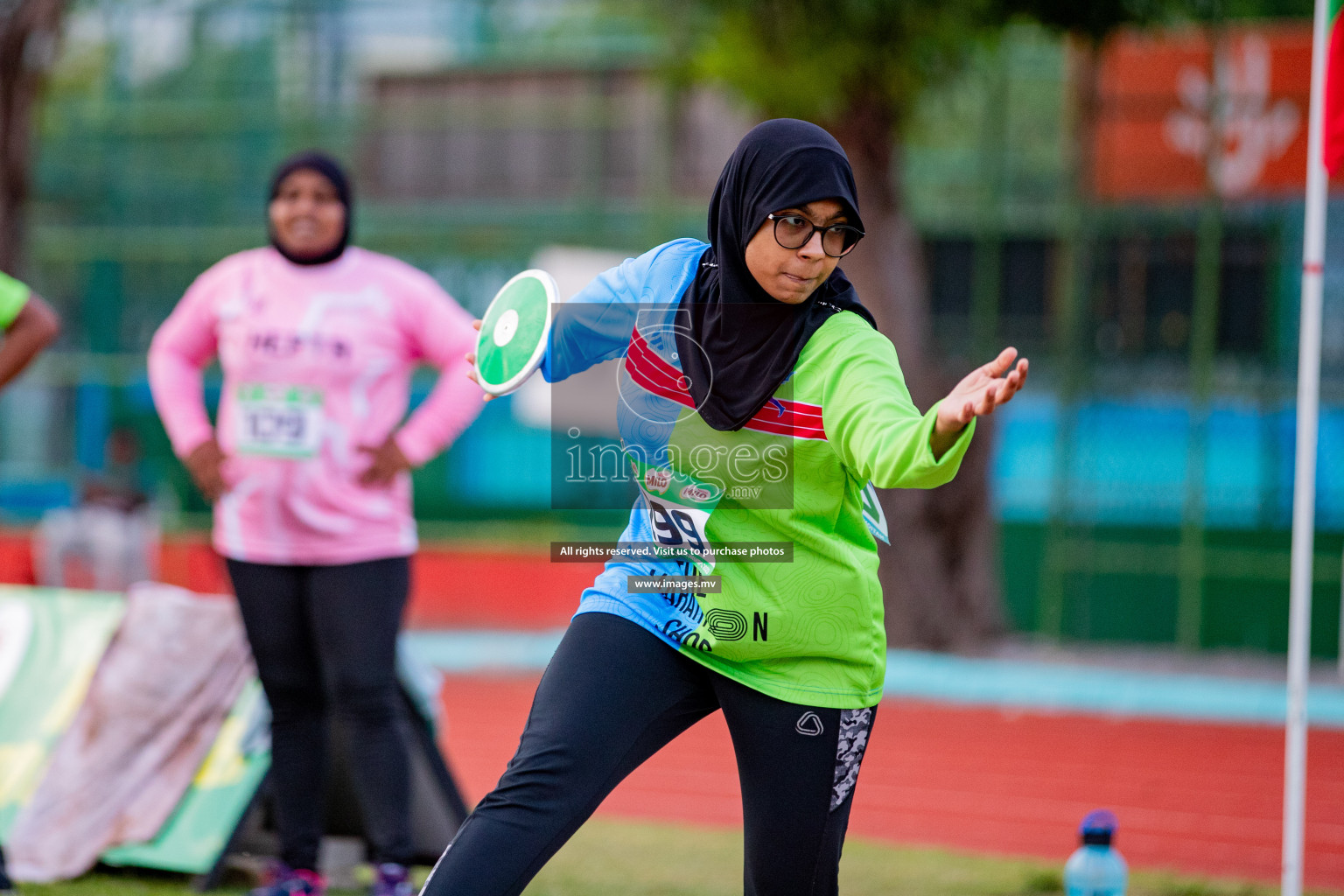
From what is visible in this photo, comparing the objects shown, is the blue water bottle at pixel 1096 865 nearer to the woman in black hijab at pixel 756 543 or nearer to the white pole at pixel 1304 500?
the white pole at pixel 1304 500

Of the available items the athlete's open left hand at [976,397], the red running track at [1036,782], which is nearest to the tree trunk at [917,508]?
the red running track at [1036,782]

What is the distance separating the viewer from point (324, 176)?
4805mm

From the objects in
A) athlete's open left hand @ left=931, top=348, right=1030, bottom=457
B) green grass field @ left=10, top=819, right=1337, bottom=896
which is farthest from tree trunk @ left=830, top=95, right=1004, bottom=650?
athlete's open left hand @ left=931, top=348, right=1030, bottom=457

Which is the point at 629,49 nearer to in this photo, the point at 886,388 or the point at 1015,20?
the point at 1015,20

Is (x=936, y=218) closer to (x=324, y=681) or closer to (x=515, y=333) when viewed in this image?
(x=324, y=681)

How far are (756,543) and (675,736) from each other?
0.40 metres

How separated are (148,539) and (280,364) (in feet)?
27.5

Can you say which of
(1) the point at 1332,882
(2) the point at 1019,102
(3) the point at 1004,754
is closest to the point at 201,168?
(2) the point at 1019,102

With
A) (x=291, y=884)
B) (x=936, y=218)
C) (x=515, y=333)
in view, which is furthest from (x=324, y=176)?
(x=936, y=218)

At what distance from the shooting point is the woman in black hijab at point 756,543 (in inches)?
113

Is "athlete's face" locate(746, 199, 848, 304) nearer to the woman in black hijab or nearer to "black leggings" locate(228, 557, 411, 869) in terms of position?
the woman in black hijab

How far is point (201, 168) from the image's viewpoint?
15.2 meters

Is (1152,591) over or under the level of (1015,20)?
under

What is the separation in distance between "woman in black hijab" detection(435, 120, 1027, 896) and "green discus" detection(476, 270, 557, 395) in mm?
202
